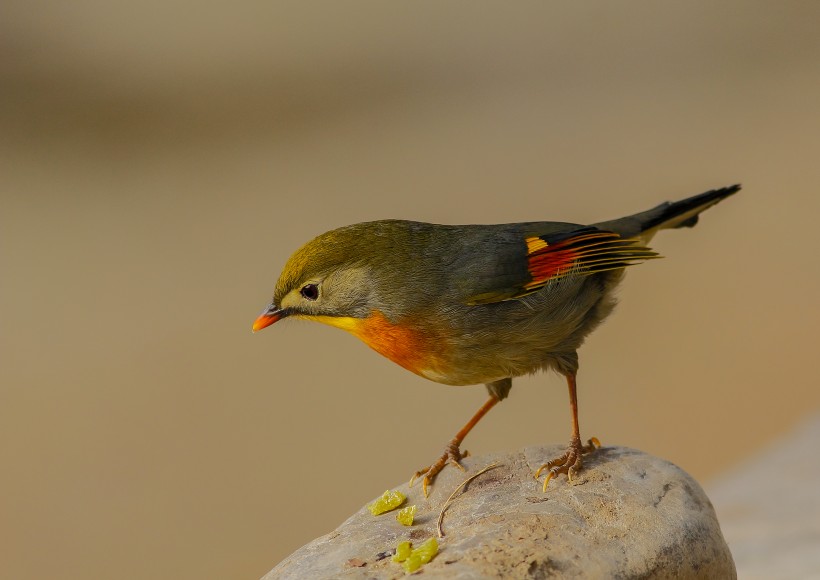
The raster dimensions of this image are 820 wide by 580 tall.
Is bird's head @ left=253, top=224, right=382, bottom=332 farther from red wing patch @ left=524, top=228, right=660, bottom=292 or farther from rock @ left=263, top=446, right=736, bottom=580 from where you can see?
rock @ left=263, top=446, right=736, bottom=580

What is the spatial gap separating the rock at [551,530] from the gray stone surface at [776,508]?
1.86 metres

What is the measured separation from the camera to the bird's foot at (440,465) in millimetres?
4535

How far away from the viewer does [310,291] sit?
4.16m

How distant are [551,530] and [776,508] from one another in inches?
143

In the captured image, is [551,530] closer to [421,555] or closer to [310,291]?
[421,555]

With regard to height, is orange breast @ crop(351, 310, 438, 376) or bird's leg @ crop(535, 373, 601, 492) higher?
orange breast @ crop(351, 310, 438, 376)

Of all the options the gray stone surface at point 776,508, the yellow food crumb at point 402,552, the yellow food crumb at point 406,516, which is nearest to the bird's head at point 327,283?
the yellow food crumb at point 406,516

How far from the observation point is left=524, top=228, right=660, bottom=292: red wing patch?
4.37 m

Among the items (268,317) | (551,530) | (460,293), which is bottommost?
(551,530)

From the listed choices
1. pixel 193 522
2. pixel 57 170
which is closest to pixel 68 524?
pixel 193 522

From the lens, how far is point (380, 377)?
33.0 ft

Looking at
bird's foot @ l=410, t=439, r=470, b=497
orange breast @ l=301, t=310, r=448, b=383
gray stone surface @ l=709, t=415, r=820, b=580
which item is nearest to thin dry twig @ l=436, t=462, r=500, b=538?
bird's foot @ l=410, t=439, r=470, b=497

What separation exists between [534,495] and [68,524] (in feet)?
16.8

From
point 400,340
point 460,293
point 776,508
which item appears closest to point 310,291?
point 400,340
